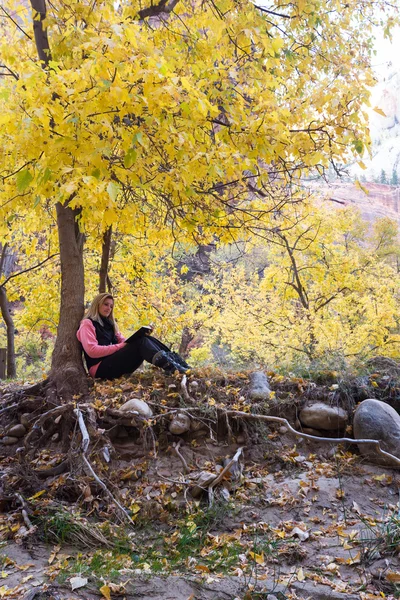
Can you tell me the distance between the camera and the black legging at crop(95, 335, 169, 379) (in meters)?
4.67

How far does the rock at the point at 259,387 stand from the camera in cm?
423

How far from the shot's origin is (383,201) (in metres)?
51.9

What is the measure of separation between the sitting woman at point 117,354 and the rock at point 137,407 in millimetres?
617

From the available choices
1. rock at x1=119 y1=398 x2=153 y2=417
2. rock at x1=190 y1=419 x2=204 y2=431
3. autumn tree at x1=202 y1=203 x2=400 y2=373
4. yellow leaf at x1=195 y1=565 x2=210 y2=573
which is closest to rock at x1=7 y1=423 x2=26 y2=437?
rock at x1=119 y1=398 x2=153 y2=417

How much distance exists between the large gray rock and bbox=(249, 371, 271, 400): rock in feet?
2.76

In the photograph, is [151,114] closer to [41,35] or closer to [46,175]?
[46,175]

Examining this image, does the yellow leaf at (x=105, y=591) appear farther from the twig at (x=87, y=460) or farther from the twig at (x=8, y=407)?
the twig at (x=8, y=407)

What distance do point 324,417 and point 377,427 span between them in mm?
492

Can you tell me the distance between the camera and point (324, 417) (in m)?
4.09

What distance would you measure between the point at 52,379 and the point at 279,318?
329 inches

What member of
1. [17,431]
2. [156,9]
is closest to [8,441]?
[17,431]

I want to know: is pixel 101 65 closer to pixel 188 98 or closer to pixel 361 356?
pixel 188 98

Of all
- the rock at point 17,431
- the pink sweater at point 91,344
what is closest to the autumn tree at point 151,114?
the pink sweater at point 91,344

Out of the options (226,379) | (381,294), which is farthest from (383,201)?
(226,379)
